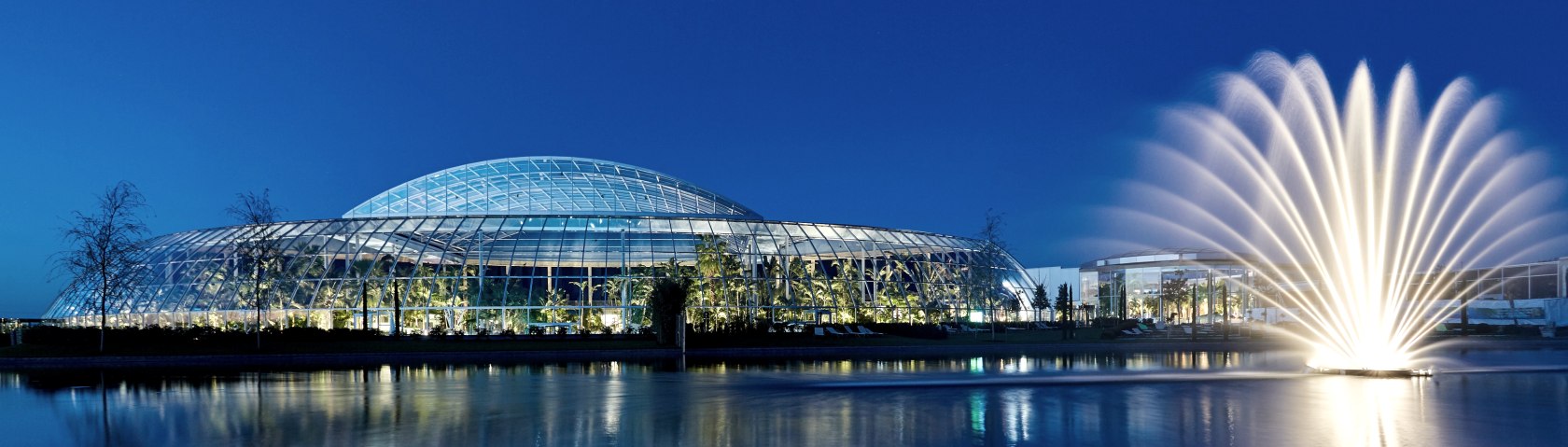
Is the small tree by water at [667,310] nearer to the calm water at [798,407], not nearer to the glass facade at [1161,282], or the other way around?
the calm water at [798,407]

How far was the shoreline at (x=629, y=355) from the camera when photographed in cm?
4231

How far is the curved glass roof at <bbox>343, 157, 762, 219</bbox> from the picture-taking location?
260ft

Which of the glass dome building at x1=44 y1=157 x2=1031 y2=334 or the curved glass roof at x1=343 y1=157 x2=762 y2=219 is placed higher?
the curved glass roof at x1=343 y1=157 x2=762 y2=219

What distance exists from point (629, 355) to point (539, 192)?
37.4m

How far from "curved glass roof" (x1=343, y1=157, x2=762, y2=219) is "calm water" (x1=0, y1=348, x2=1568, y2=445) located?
44.5 metres

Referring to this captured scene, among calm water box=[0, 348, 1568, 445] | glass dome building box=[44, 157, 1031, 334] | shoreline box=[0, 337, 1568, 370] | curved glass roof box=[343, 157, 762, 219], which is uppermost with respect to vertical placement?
A: curved glass roof box=[343, 157, 762, 219]

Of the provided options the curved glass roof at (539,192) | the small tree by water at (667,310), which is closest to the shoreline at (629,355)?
the small tree by water at (667,310)

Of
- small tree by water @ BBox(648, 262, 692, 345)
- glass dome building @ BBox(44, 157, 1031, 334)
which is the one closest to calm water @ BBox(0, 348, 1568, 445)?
small tree by water @ BBox(648, 262, 692, 345)

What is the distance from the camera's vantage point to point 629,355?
4522cm

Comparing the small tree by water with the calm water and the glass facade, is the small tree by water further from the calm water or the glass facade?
the glass facade

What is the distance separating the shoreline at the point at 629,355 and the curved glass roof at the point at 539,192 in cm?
3195

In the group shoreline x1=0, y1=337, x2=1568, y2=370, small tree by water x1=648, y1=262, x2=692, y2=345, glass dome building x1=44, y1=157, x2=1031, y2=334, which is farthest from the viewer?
glass dome building x1=44, y1=157, x2=1031, y2=334

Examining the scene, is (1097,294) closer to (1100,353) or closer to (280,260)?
(1100,353)

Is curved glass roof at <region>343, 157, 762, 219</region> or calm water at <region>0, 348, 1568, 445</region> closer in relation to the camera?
calm water at <region>0, 348, 1568, 445</region>
